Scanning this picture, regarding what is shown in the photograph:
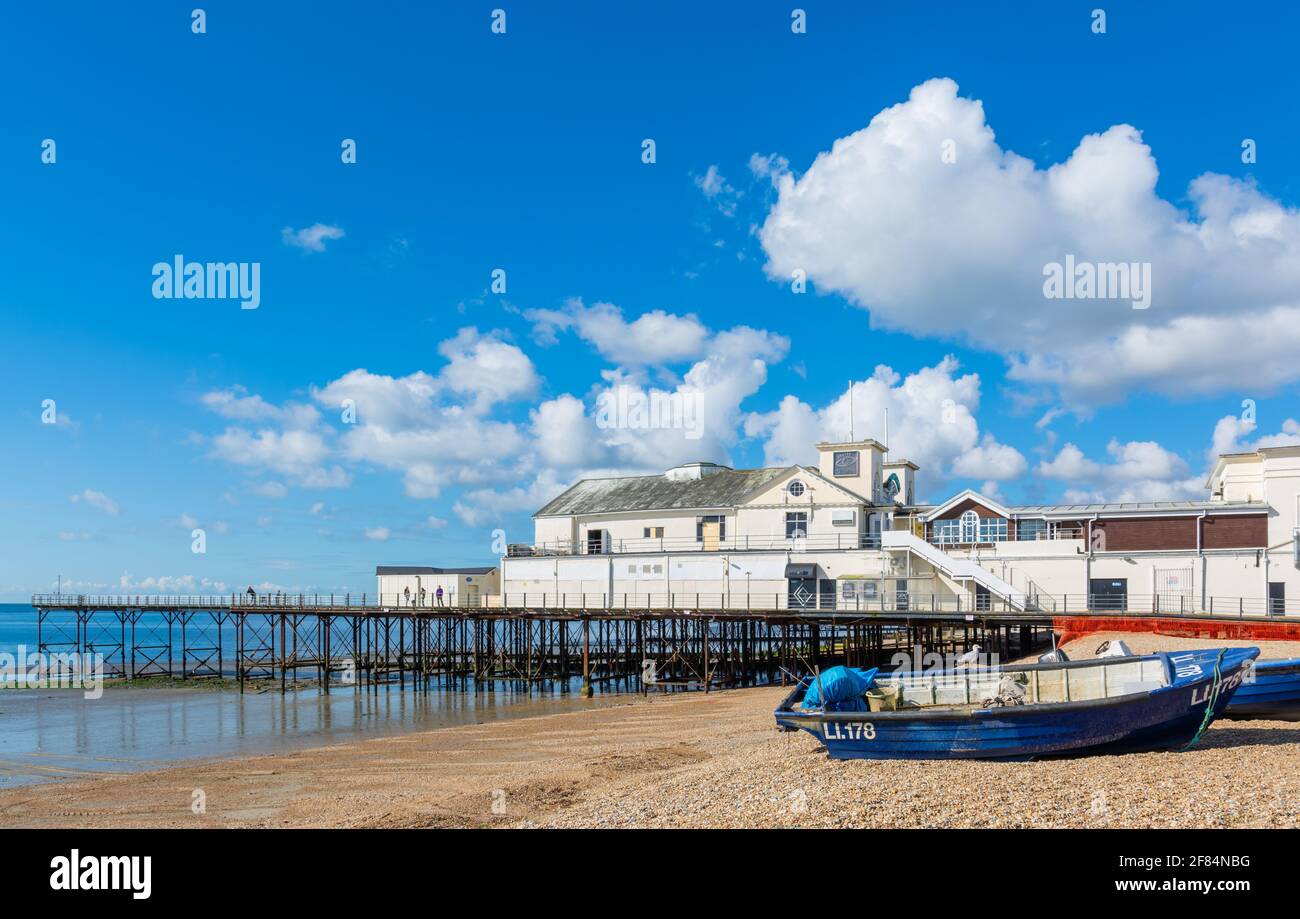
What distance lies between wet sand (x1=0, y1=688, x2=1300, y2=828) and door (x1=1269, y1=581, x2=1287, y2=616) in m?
21.2

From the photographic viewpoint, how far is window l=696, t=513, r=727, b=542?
153 feet

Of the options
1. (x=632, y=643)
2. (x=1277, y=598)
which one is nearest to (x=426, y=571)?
(x=632, y=643)

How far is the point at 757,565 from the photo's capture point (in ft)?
139

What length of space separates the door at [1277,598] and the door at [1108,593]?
195 inches

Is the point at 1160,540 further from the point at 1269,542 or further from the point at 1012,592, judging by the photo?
the point at 1012,592

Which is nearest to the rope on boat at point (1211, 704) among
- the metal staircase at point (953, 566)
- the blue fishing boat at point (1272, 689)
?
the blue fishing boat at point (1272, 689)

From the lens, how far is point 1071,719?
48.8 ft

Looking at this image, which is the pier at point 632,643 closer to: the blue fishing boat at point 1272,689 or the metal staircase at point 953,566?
the metal staircase at point 953,566

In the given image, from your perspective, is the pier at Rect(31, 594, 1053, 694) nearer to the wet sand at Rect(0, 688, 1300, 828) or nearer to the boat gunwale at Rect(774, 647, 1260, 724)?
the wet sand at Rect(0, 688, 1300, 828)

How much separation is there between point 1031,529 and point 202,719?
1400 inches
